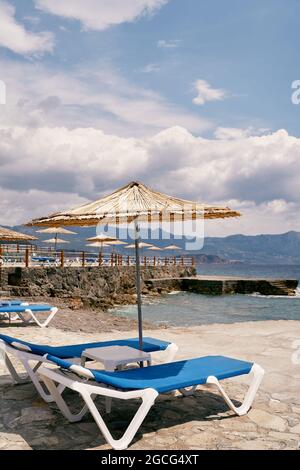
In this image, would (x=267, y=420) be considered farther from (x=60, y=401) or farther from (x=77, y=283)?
(x=77, y=283)

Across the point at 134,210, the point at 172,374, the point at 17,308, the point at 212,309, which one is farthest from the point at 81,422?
the point at 212,309

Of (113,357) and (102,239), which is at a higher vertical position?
(102,239)

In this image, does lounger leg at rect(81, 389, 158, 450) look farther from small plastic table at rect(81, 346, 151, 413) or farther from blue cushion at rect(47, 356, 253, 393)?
small plastic table at rect(81, 346, 151, 413)

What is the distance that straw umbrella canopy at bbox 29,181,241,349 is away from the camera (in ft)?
14.4

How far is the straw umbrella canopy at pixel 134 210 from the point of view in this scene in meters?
4.39

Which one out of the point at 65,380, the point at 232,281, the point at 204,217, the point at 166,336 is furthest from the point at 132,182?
the point at 232,281

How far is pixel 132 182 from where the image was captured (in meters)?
4.99

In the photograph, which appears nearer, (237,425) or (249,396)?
(237,425)

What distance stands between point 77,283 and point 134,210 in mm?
21263

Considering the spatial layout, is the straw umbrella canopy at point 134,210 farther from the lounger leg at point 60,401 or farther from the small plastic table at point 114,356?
the lounger leg at point 60,401

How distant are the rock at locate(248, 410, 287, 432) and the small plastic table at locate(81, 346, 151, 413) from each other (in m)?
1.11

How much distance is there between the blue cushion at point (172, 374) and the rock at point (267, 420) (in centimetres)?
40

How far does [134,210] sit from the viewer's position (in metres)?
4.37
